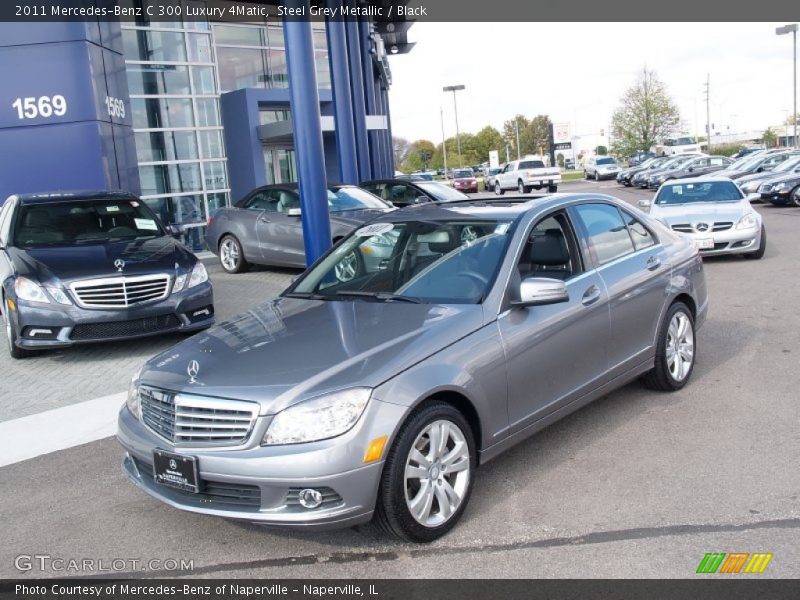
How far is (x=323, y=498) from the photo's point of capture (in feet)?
11.5

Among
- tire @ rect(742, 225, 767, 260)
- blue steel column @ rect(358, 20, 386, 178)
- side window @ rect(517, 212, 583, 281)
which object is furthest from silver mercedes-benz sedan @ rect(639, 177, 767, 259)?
blue steel column @ rect(358, 20, 386, 178)

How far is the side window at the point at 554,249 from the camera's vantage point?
4.96m

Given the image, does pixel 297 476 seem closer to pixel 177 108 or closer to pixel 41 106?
pixel 41 106

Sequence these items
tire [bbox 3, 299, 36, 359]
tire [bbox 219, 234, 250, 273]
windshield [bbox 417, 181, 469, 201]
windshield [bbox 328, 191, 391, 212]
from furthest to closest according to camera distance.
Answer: windshield [bbox 417, 181, 469, 201]
tire [bbox 219, 234, 250, 273]
windshield [bbox 328, 191, 391, 212]
tire [bbox 3, 299, 36, 359]

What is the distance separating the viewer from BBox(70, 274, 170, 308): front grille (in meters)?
7.77

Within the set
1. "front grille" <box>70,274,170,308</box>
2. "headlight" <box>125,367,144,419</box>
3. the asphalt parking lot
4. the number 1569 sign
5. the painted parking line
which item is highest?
the number 1569 sign

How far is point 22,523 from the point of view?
4.34 m

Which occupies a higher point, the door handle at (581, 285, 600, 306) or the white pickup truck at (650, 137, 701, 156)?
the white pickup truck at (650, 137, 701, 156)

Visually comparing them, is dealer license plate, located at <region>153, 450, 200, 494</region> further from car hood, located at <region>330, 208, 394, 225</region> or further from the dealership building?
car hood, located at <region>330, 208, 394, 225</region>

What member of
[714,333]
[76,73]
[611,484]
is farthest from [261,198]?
[611,484]

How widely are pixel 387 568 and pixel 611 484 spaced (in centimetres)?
147

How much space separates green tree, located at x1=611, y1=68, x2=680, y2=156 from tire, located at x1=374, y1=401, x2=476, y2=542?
241ft

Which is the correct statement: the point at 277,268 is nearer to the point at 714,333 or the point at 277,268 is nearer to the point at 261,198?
the point at 261,198

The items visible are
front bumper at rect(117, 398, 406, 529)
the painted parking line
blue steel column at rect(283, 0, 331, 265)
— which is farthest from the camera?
blue steel column at rect(283, 0, 331, 265)
